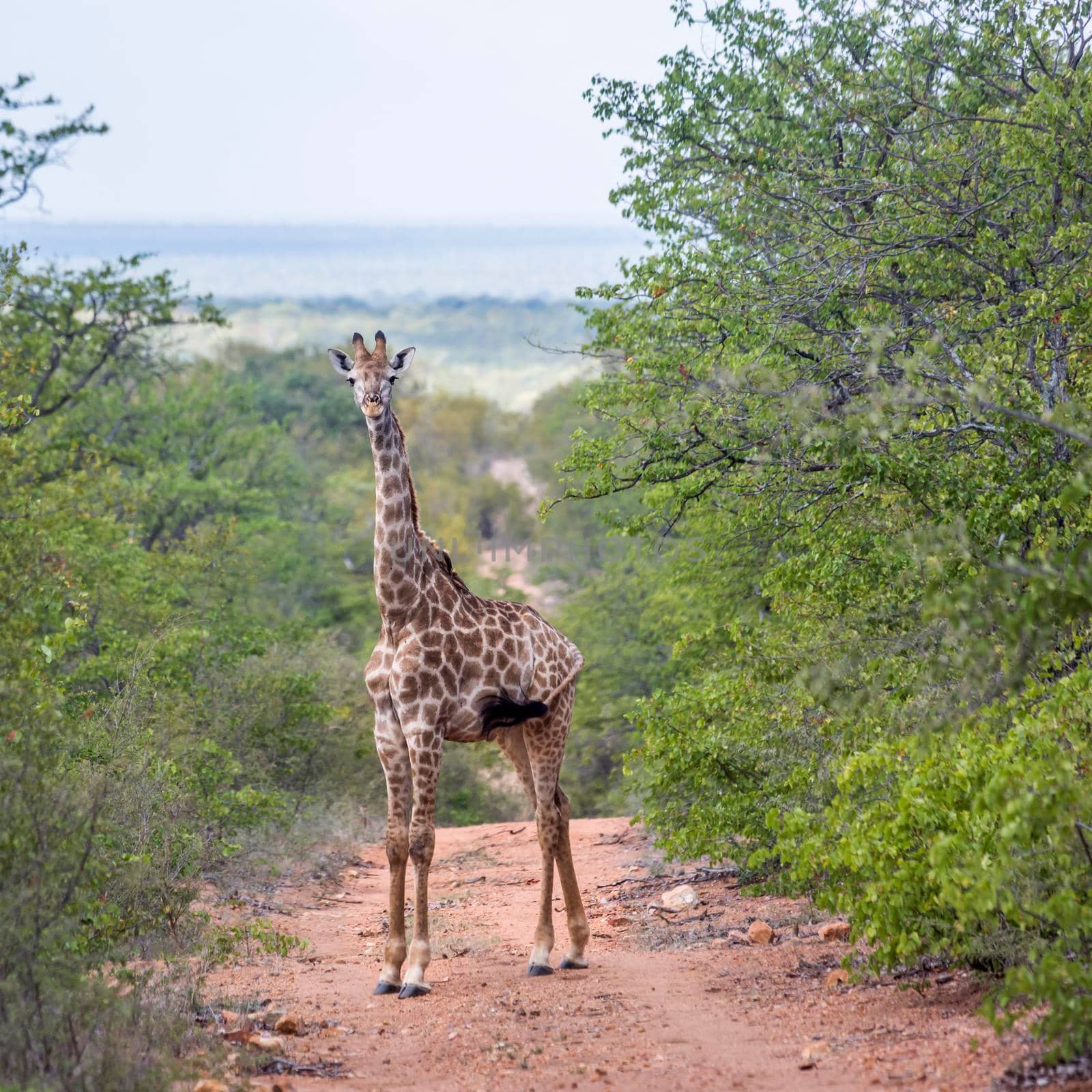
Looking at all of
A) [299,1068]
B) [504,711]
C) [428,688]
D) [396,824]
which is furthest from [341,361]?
[299,1068]

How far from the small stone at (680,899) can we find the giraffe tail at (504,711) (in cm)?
341

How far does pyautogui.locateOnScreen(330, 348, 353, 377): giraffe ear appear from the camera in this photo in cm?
980

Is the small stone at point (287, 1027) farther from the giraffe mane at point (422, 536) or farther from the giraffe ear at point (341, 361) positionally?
the giraffe ear at point (341, 361)

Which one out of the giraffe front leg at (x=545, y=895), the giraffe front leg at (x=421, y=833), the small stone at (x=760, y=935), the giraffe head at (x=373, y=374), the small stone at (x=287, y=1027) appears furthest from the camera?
the small stone at (x=760, y=935)

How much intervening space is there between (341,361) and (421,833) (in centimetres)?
346

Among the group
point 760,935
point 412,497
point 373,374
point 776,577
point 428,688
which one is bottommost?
point 760,935

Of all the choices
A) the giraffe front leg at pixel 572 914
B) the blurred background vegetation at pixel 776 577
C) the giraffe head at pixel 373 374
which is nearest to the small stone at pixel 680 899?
the blurred background vegetation at pixel 776 577

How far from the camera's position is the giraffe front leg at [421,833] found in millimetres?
9047

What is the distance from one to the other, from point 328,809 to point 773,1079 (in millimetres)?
14297

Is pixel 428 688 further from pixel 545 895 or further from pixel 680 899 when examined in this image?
pixel 680 899

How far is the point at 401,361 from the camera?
9766mm

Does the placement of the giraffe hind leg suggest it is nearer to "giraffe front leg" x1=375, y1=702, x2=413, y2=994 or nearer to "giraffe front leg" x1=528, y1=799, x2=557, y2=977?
"giraffe front leg" x1=528, y1=799, x2=557, y2=977

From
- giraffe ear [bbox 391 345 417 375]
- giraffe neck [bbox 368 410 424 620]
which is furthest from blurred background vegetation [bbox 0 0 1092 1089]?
giraffe ear [bbox 391 345 417 375]

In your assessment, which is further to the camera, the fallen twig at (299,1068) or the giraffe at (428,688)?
the giraffe at (428,688)
